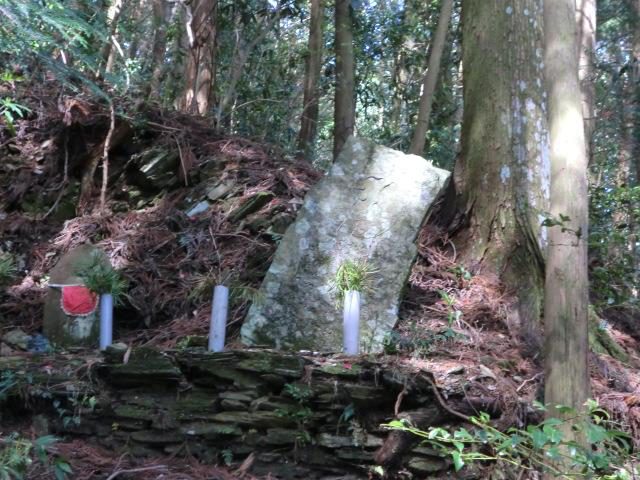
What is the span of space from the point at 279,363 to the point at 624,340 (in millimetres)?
3395

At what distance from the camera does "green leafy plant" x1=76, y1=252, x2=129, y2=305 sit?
18.0 feet

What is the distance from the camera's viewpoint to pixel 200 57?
10.2 metres

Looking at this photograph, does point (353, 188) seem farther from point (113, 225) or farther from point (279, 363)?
point (113, 225)

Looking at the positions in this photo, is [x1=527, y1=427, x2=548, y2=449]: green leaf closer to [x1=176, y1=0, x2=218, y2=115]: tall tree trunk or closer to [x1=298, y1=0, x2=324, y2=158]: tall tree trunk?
[x1=176, y1=0, x2=218, y2=115]: tall tree trunk

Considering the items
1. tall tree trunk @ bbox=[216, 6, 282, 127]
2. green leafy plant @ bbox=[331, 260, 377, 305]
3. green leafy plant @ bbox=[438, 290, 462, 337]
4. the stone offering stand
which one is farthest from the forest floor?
tall tree trunk @ bbox=[216, 6, 282, 127]

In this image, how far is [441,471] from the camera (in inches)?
173

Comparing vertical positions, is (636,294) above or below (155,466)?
above

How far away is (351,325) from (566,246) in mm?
1535

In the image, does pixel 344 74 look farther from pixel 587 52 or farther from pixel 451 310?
pixel 451 310

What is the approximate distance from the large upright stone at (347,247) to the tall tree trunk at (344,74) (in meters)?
4.57

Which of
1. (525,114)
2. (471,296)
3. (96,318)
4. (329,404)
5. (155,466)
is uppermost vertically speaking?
(525,114)

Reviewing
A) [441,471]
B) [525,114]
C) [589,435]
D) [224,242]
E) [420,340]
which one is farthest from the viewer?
[224,242]

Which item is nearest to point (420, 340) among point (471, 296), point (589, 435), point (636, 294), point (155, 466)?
point (471, 296)

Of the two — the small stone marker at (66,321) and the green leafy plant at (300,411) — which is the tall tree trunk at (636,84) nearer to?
the green leafy plant at (300,411)
